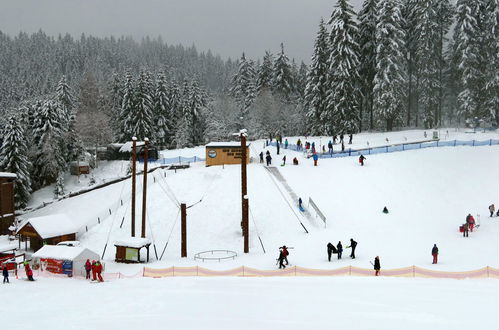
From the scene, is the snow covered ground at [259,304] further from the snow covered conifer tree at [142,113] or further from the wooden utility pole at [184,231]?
the snow covered conifer tree at [142,113]

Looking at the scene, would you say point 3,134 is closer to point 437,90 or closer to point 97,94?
point 97,94

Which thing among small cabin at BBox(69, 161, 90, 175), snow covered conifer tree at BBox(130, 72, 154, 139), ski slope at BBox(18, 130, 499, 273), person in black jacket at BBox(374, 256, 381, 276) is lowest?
person in black jacket at BBox(374, 256, 381, 276)

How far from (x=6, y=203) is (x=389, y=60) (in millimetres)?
43706

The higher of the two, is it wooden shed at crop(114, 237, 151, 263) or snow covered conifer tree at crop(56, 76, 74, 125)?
snow covered conifer tree at crop(56, 76, 74, 125)

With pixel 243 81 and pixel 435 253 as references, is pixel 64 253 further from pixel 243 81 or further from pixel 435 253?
pixel 243 81

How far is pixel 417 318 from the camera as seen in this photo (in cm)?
1561

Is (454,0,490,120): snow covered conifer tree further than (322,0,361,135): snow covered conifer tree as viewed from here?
No

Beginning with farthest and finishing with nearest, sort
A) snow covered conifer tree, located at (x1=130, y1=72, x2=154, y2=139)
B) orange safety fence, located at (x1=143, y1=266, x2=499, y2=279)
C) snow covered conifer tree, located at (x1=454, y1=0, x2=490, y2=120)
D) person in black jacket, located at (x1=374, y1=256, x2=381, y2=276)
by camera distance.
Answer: snow covered conifer tree, located at (x1=130, y1=72, x2=154, y2=139)
snow covered conifer tree, located at (x1=454, y1=0, x2=490, y2=120)
person in black jacket, located at (x1=374, y1=256, x2=381, y2=276)
orange safety fence, located at (x1=143, y1=266, x2=499, y2=279)

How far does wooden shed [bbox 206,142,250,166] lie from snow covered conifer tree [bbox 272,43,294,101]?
109ft

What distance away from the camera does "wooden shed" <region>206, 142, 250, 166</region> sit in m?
43.0

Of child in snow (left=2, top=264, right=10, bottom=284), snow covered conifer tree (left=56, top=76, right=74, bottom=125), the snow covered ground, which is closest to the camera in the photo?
the snow covered ground

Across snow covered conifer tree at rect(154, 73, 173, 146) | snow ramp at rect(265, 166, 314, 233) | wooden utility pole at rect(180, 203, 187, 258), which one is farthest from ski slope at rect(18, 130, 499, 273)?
snow covered conifer tree at rect(154, 73, 173, 146)

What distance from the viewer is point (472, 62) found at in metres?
52.5

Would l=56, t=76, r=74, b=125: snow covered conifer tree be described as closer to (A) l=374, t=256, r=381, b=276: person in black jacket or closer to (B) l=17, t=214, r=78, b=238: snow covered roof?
(B) l=17, t=214, r=78, b=238: snow covered roof
